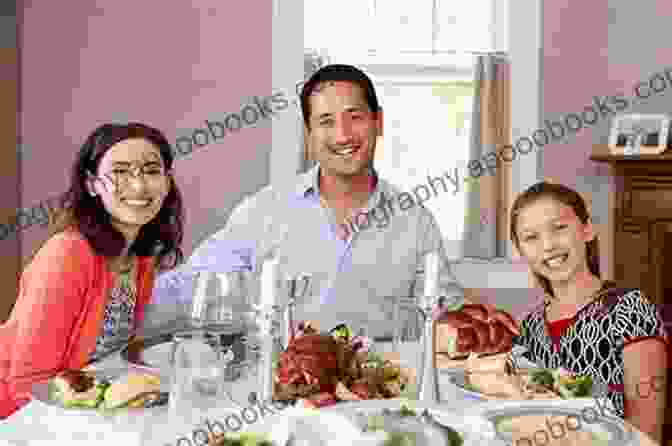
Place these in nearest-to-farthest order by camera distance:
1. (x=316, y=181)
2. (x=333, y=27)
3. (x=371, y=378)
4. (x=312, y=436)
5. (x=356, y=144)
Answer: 1. (x=312, y=436)
2. (x=371, y=378)
3. (x=356, y=144)
4. (x=316, y=181)
5. (x=333, y=27)

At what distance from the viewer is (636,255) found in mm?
3273

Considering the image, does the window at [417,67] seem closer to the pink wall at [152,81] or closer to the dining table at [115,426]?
the pink wall at [152,81]

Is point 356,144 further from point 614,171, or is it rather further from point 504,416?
point 614,171

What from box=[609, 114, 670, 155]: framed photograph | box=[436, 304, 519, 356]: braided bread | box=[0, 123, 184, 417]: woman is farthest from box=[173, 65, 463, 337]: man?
box=[609, 114, 670, 155]: framed photograph

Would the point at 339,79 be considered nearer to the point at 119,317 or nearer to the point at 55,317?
the point at 119,317

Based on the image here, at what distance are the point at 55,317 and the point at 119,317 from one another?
0.25m

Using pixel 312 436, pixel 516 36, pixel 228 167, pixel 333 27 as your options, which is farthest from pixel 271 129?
pixel 312 436

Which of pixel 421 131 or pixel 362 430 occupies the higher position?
pixel 421 131

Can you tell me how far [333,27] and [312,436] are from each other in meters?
3.01

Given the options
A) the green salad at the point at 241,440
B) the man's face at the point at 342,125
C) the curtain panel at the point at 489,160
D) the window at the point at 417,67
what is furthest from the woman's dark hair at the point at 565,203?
the window at the point at 417,67

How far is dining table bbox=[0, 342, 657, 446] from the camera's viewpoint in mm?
949

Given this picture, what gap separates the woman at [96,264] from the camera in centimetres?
145

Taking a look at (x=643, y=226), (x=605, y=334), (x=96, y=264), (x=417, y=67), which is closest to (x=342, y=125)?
(x=96, y=264)

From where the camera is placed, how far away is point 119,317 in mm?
1712
